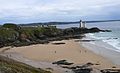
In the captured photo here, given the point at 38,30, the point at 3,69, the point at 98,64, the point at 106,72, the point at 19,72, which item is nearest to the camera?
the point at 3,69

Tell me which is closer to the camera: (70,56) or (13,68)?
(13,68)

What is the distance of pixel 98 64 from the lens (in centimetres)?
3259

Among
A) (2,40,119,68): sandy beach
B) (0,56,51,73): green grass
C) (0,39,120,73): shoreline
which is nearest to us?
(0,56,51,73): green grass

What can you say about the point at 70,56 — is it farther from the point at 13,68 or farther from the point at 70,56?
the point at 13,68

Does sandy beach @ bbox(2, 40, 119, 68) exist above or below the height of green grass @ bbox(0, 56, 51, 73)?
below

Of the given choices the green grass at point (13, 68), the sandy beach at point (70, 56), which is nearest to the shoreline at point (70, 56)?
the sandy beach at point (70, 56)

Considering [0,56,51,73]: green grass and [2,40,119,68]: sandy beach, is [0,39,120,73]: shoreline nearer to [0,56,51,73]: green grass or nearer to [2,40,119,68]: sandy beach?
[2,40,119,68]: sandy beach

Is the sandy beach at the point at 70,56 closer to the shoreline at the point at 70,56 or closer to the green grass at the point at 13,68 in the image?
the shoreline at the point at 70,56

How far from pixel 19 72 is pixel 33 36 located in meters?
59.0

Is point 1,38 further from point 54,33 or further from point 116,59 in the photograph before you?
point 116,59

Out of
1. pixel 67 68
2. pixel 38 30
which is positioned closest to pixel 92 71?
pixel 67 68

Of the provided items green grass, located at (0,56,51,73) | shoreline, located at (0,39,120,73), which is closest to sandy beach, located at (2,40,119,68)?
shoreline, located at (0,39,120,73)

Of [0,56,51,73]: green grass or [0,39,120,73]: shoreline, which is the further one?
[0,39,120,73]: shoreline

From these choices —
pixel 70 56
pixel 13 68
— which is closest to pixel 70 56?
pixel 70 56
